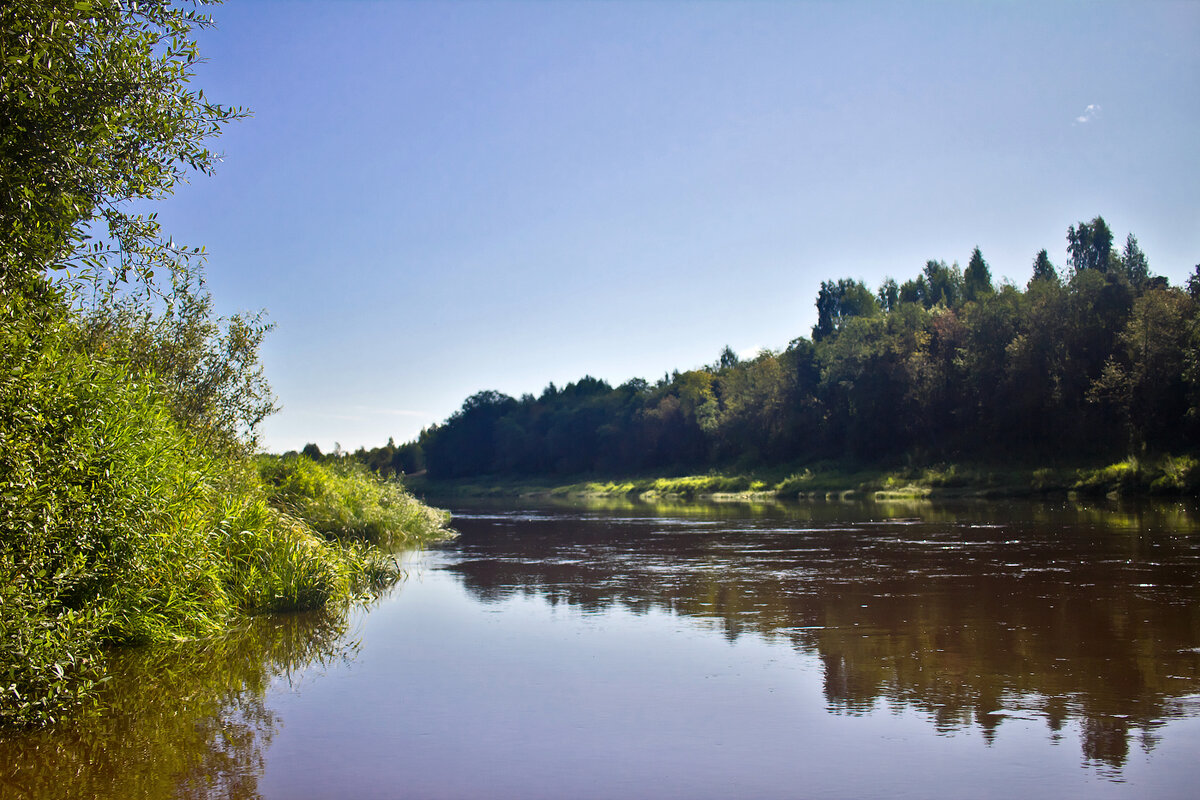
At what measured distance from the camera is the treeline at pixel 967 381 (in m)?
41.0

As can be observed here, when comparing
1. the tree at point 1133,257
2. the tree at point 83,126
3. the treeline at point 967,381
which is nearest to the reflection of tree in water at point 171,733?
the tree at point 83,126

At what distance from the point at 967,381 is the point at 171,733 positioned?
52962 millimetres

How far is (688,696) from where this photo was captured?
25.7 ft

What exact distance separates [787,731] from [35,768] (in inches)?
213

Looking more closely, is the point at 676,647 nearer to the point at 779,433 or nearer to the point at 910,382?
the point at 910,382

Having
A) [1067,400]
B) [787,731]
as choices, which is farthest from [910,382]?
[787,731]

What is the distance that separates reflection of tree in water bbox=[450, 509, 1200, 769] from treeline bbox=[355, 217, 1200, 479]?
54.3 ft

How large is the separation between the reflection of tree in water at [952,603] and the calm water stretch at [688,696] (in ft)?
0.19

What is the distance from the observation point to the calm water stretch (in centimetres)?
573

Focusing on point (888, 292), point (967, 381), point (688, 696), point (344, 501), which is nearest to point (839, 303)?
point (888, 292)

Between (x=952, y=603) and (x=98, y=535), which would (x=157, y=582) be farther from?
(x=952, y=603)

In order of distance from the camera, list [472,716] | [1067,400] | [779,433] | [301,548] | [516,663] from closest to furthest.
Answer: [472,716] → [516,663] → [301,548] → [1067,400] → [779,433]

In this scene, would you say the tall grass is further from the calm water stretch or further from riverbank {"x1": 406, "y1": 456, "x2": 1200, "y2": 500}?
riverbank {"x1": 406, "y1": 456, "x2": 1200, "y2": 500}

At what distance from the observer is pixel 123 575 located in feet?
28.7
